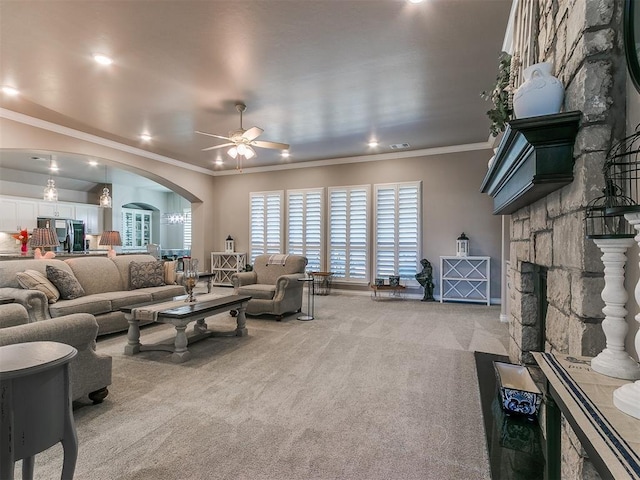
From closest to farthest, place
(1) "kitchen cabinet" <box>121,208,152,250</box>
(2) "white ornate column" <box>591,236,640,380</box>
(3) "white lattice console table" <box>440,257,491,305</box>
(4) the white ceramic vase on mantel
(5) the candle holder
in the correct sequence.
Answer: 1. (2) "white ornate column" <box>591,236,640,380</box>
2. (4) the white ceramic vase on mantel
3. (5) the candle holder
4. (3) "white lattice console table" <box>440,257,491,305</box>
5. (1) "kitchen cabinet" <box>121,208,152,250</box>

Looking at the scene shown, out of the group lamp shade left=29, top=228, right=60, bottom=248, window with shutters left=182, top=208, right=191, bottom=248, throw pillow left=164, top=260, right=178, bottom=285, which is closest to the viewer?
lamp shade left=29, top=228, right=60, bottom=248

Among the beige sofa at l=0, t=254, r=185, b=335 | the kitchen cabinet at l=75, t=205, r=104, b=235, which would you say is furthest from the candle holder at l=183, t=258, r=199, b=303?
the kitchen cabinet at l=75, t=205, r=104, b=235

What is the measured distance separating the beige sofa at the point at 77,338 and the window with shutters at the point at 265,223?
19.5ft

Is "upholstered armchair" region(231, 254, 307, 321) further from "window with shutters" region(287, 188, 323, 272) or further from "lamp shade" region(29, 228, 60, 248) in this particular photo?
"lamp shade" region(29, 228, 60, 248)

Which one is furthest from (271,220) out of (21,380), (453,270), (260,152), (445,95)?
(21,380)

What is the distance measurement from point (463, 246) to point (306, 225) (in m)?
3.49

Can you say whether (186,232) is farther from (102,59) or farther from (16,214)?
(102,59)

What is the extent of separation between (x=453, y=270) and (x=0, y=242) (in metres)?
10.6

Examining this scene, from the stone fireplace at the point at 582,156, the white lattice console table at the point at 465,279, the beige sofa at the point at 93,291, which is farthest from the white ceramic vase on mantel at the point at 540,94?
the white lattice console table at the point at 465,279

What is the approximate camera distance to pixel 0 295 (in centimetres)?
346

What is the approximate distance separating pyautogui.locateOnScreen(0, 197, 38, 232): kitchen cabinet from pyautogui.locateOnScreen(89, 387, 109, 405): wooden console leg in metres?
8.43

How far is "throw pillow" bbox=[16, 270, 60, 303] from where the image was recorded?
12.4ft

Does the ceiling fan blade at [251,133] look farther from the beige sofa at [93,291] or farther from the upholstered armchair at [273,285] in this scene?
the beige sofa at [93,291]

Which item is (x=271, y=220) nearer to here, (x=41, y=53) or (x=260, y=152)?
(x=260, y=152)
